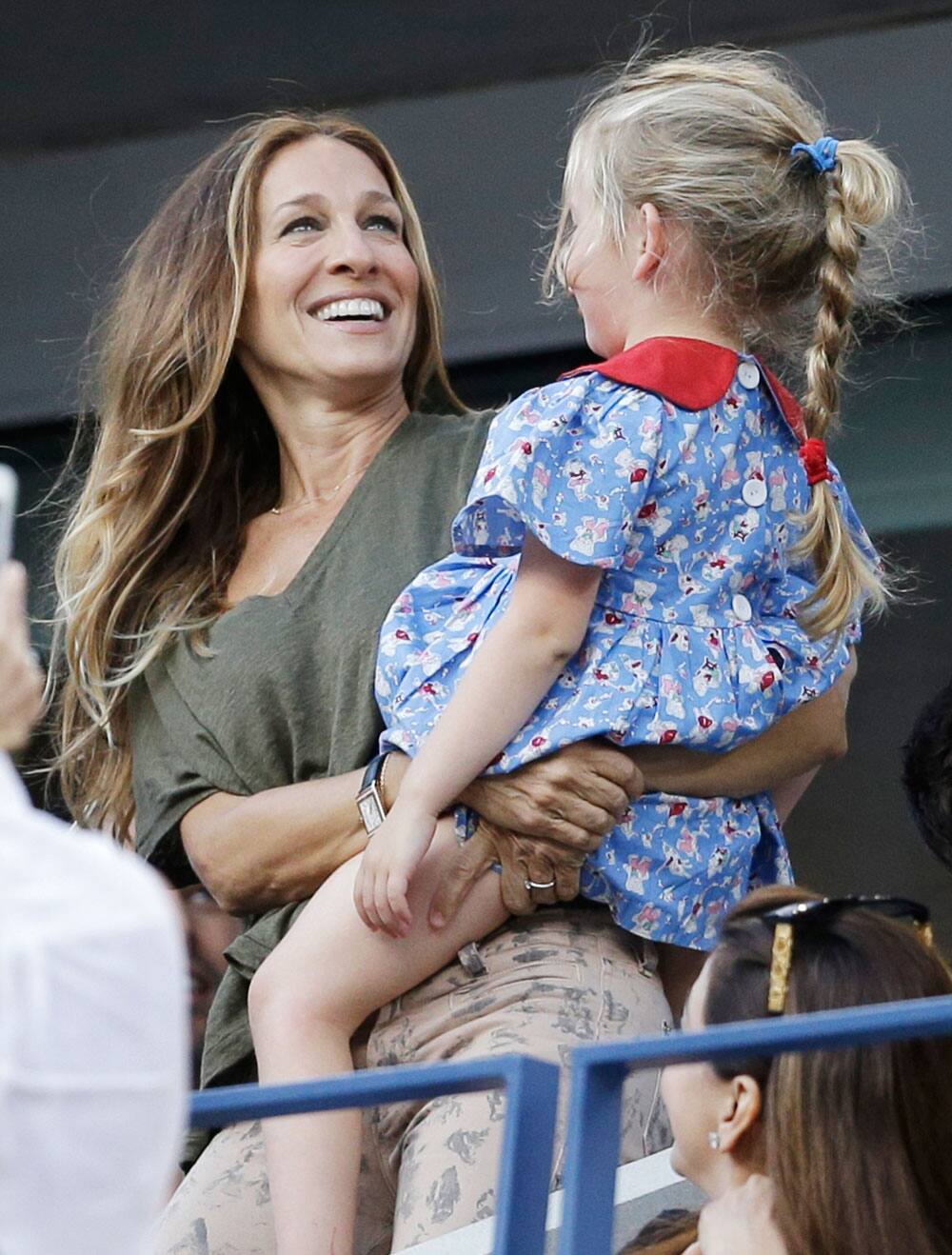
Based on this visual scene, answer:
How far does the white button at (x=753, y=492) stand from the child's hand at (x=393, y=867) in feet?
1.55

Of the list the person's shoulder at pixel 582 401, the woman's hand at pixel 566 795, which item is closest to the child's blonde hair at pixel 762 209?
the person's shoulder at pixel 582 401

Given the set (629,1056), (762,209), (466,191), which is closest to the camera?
(629,1056)

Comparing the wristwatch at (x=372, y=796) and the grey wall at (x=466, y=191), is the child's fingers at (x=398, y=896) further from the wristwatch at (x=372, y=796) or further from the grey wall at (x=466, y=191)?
the grey wall at (x=466, y=191)

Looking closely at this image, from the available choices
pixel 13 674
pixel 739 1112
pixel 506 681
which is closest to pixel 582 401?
pixel 506 681

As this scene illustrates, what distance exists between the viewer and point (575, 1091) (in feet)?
5.03

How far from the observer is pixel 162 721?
264 cm

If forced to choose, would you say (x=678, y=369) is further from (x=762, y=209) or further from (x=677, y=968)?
(x=677, y=968)

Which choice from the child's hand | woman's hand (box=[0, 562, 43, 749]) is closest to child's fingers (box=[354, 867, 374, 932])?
the child's hand

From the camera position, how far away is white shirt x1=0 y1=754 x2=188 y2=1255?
1.00 metres

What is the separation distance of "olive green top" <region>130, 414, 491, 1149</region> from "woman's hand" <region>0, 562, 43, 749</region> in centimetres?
135

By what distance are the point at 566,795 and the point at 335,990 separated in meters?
0.31

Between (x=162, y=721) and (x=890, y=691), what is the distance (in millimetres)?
2596

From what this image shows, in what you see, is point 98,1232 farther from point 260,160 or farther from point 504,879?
point 260,160

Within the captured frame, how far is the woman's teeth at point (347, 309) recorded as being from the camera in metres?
2.76
